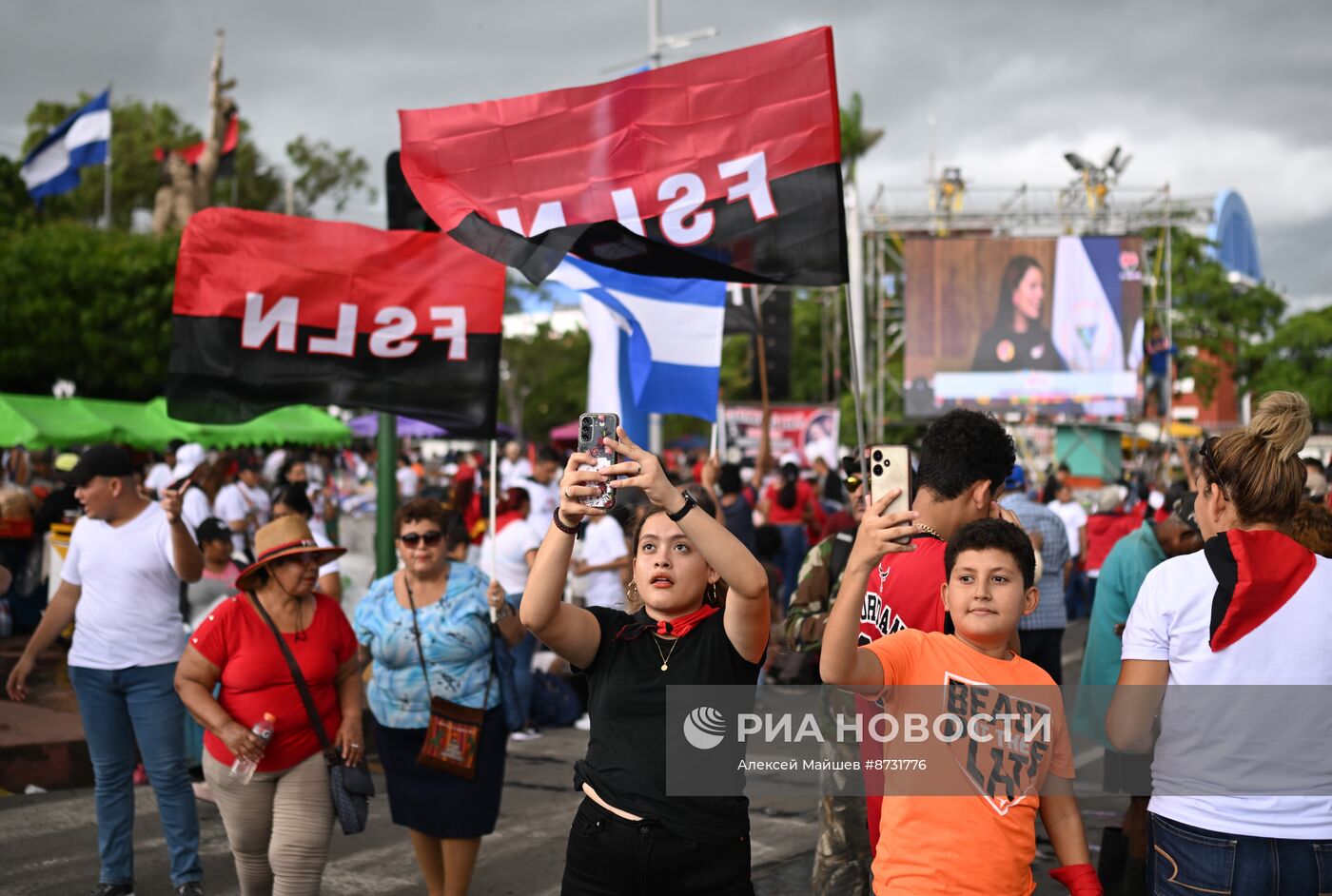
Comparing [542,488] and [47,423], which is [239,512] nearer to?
[542,488]

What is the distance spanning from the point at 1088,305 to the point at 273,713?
31808 mm

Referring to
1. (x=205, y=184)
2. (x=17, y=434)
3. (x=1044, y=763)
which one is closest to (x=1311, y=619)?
(x=1044, y=763)

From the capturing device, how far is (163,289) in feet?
111

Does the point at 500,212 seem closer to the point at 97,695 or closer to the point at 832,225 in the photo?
the point at 832,225

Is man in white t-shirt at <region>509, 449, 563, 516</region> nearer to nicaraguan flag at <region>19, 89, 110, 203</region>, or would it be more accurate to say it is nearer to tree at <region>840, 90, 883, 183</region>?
nicaraguan flag at <region>19, 89, 110, 203</region>

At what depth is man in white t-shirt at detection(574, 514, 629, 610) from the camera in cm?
1027

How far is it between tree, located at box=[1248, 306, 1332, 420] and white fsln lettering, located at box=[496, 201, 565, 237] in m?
56.6

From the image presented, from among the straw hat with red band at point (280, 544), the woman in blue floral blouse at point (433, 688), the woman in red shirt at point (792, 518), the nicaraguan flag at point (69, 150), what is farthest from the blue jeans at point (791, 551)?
the nicaraguan flag at point (69, 150)

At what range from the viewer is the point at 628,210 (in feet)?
18.7

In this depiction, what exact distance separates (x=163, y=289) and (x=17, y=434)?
52.0 ft

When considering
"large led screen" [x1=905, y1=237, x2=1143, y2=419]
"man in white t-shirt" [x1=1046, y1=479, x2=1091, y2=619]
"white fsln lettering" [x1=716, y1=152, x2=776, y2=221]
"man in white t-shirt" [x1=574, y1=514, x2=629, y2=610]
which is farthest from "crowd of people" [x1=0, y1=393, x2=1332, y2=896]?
"large led screen" [x1=905, y1=237, x2=1143, y2=419]

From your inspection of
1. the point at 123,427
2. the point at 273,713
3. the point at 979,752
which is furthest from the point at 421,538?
the point at 123,427

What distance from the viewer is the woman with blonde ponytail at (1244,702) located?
10.2ft

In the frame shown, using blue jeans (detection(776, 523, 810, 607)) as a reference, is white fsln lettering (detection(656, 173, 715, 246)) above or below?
above
